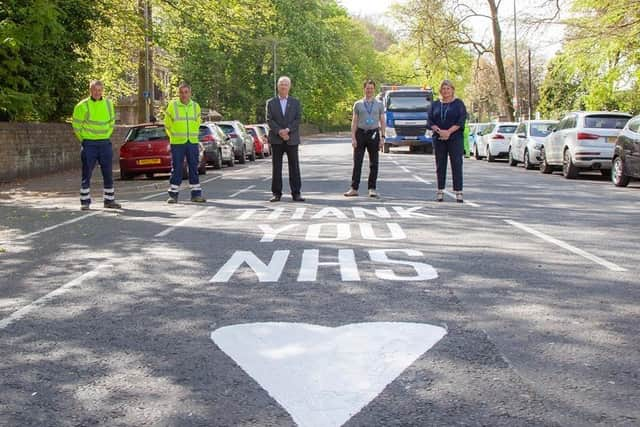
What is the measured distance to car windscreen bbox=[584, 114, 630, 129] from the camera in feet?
66.9

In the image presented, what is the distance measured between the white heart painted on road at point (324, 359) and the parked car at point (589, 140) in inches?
639

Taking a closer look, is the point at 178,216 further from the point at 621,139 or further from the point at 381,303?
the point at 621,139

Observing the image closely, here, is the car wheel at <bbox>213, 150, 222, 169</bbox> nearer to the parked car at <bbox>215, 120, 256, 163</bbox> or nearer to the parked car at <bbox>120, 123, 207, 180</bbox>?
the parked car at <bbox>215, 120, 256, 163</bbox>

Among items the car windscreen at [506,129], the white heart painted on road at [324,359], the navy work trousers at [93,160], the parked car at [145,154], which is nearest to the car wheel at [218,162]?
the parked car at [145,154]

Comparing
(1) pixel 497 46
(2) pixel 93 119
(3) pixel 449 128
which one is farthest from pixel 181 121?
(1) pixel 497 46

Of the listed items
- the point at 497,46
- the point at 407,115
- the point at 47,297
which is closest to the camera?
the point at 47,297

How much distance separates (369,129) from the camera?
14641 mm

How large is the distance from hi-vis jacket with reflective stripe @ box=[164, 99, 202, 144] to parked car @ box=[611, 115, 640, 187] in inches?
348

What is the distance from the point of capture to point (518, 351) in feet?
15.3

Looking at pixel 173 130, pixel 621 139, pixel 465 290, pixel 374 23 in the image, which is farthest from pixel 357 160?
pixel 374 23

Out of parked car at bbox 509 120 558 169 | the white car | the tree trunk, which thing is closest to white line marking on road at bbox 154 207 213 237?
parked car at bbox 509 120 558 169

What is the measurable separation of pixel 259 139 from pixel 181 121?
80.7ft

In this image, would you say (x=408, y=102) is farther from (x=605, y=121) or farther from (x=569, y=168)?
(x=605, y=121)

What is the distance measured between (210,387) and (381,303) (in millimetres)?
2016
